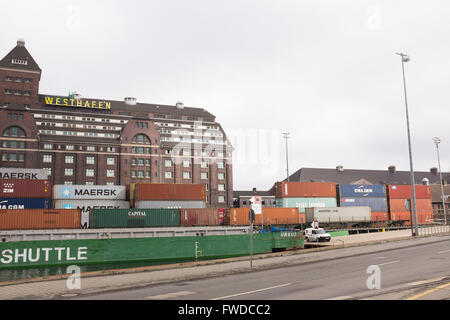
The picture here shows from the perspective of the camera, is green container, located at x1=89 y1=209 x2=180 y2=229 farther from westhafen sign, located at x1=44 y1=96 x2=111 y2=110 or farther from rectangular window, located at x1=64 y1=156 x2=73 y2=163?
westhafen sign, located at x1=44 y1=96 x2=111 y2=110

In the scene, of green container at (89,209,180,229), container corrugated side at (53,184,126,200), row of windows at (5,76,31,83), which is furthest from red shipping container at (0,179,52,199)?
row of windows at (5,76,31,83)

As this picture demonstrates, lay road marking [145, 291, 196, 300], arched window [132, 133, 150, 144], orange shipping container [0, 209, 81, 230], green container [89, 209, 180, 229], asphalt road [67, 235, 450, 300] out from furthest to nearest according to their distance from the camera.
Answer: arched window [132, 133, 150, 144] < green container [89, 209, 180, 229] < orange shipping container [0, 209, 81, 230] < road marking [145, 291, 196, 300] < asphalt road [67, 235, 450, 300]

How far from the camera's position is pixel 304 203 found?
5272cm

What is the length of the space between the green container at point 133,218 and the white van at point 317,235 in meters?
14.3

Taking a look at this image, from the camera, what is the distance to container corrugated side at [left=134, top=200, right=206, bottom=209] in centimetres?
3953

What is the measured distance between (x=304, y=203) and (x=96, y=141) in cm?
5737

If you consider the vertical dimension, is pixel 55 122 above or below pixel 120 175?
above

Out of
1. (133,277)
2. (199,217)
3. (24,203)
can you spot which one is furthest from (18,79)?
(133,277)

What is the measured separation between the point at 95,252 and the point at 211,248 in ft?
33.3

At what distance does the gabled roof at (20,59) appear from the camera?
3588 inches

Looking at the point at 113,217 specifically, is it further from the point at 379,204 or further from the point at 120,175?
the point at 120,175

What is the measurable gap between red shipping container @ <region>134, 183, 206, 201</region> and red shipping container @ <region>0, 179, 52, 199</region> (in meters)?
9.74

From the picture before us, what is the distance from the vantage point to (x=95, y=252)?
2916 cm
